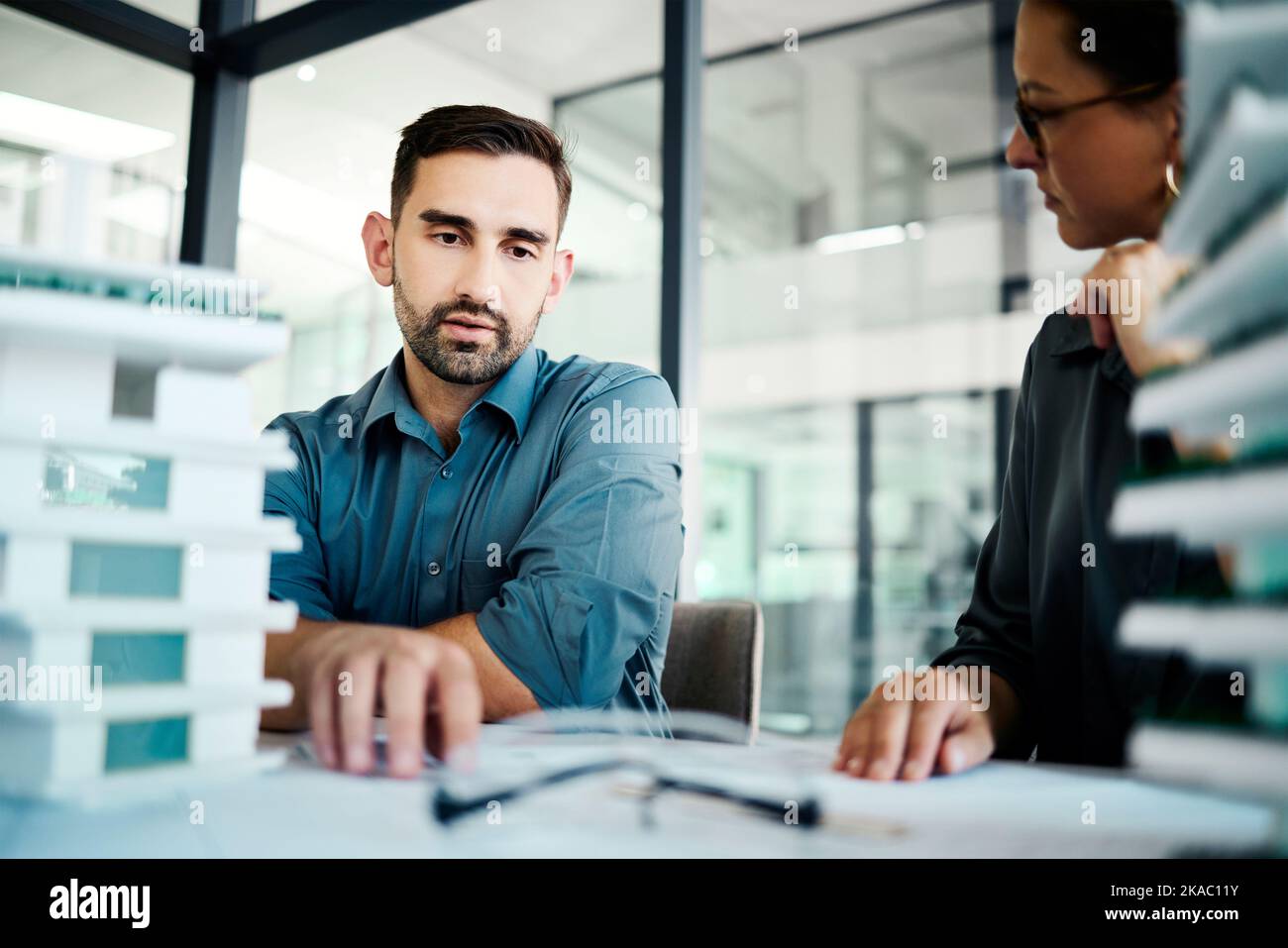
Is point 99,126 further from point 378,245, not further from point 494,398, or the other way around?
point 494,398

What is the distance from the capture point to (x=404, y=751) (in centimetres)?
60

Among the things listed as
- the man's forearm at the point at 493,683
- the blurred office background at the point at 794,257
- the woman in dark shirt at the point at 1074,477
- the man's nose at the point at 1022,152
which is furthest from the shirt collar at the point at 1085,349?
the blurred office background at the point at 794,257

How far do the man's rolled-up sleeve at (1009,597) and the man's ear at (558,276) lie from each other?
74 centimetres

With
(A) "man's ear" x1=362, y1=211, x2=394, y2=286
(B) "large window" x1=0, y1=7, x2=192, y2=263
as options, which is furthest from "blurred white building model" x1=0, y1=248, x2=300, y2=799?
(B) "large window" x1=0, y1=7, x2=192, y2=263

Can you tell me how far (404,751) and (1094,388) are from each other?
818mm

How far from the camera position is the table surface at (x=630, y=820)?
1.43 feet

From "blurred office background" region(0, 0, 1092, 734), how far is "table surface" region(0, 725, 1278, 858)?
352 cm

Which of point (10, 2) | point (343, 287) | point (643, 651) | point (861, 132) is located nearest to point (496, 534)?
point (643, 651)

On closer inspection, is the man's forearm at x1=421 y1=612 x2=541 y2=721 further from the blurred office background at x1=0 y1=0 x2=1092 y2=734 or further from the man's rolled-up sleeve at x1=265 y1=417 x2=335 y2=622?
the blurred office background at x1=0 y1=0 x2=1092 y2=734

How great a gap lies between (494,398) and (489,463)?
95mm

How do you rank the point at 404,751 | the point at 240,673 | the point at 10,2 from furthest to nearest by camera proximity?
the point at 10,2
the point at 404,751
the point at 240,673

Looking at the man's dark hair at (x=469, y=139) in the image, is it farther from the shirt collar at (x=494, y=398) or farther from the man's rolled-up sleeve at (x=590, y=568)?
the man's rolled-up sleeve at (x=590, y=568)

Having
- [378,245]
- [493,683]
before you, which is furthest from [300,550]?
[378,245]
